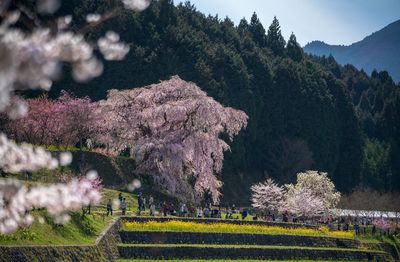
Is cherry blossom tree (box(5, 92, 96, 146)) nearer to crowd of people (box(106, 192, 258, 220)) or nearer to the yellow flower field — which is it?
crowd of people (box(106, 192, 258, 220))

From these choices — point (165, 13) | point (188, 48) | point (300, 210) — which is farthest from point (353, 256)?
point (165, 13)

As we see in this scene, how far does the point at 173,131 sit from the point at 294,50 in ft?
200

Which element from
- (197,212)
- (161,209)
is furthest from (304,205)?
(161,209)

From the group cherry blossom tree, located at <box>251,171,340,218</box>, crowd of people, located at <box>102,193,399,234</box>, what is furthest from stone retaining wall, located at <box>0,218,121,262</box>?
cherry blossom tree, located at <box>251,171,340,218</box>

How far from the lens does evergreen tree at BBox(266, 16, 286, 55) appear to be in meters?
104

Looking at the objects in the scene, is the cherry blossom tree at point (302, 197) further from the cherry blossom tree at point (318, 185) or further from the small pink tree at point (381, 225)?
the small pink tree at point (381, 225)

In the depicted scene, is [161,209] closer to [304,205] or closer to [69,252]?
[69,252]

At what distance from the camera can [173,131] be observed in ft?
157

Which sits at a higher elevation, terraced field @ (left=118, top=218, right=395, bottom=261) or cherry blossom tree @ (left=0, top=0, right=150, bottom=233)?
cherry blossom tree @ (left=0, top=0, right=150, bottom=233)

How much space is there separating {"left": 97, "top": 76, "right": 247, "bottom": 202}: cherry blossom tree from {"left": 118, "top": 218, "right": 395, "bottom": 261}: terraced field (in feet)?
23.4

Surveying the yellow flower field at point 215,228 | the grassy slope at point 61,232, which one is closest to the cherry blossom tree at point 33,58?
the grassy slope at point 61,232

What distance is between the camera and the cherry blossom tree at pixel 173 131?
4703 cm

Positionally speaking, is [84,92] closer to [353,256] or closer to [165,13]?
[165,13]

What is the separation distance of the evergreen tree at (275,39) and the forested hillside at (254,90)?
1.02 feet
